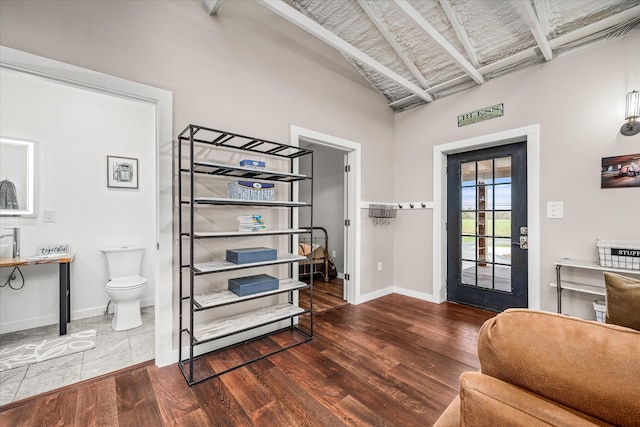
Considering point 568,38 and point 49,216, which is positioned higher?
point 568,38

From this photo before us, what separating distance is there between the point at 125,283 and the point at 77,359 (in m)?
0.78

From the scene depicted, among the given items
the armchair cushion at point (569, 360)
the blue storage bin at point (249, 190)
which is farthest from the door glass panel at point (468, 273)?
the armchair cushion at point (569, 360)

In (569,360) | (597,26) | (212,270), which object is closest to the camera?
(569,360)

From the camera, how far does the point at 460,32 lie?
2664 mm

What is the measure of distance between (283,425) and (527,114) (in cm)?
356

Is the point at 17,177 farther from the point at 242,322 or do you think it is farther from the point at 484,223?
the point at 484,223

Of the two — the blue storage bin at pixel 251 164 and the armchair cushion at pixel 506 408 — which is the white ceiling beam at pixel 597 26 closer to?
the blue storage bin at pixel 251 164

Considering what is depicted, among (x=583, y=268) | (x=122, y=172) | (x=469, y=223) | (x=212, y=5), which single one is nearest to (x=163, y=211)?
(x=212, y=5)

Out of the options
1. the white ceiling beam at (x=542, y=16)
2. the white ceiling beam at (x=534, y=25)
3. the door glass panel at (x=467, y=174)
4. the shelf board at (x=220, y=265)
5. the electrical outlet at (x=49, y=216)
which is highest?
the white ceiling beam at (x=542, y=16)

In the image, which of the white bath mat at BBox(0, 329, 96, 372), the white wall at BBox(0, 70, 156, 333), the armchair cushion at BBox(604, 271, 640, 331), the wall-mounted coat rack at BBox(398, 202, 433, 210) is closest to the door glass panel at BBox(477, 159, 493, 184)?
the wall-mounted coat rack at BBox(398, 202, 433, 210)

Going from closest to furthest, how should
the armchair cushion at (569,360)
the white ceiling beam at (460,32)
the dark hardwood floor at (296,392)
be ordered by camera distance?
the armchair cushion at (569,360), the dark hardwood floor at (296,392), the white ceiling beam at (460,32)

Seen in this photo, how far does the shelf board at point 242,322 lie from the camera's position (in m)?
2.07

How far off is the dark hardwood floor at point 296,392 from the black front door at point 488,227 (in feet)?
Result: 3.29

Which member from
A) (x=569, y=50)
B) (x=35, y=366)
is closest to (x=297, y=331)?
(x=35, y=366)
